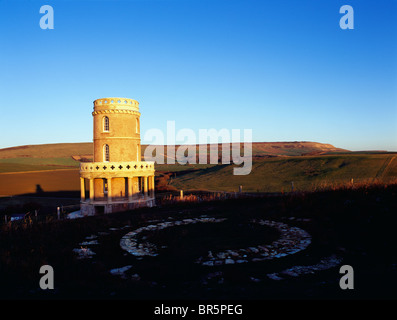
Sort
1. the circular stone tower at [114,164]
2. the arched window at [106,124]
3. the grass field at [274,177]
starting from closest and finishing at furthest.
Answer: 1. the circular stone tower at [114,164]
2. the arched window at [106,124]
3. the grass field at [274,177]

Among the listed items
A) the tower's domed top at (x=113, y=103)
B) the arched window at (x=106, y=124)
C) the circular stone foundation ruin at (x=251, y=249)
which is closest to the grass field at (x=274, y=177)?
the arched window at (x=106, y=124)

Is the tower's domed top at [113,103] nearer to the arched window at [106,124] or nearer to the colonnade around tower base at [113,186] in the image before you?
the arched window at [106,124]

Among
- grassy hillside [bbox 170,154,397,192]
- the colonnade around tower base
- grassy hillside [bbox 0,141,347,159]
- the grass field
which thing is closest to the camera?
the colonnade around tower base

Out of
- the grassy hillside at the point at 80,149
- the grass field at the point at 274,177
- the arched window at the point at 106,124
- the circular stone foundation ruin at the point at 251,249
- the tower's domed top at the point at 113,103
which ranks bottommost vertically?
the grass field at the point at 274,177

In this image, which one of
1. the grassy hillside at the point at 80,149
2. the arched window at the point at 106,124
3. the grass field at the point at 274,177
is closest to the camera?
the arched window at the point at 106,124

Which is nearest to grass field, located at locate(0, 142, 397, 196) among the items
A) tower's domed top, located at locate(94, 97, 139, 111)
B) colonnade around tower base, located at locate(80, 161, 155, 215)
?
colonnade around tower base, located at locate(80, 161, 155, 215)

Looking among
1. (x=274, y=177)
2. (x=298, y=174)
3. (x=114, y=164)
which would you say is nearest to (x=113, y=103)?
(x=114, y=164)

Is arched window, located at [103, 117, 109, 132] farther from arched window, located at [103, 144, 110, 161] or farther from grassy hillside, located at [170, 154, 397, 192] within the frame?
grassy hillside, located at [170, 154, 397, 192]

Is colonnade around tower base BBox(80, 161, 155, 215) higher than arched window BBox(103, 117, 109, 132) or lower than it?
lower

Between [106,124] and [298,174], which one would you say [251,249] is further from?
[298,174]
